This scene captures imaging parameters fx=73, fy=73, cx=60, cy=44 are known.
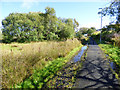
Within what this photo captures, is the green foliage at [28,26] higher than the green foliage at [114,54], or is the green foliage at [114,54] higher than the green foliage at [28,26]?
the green foliage at [28,26]

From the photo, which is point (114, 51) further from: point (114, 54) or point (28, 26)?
point (28, 26)

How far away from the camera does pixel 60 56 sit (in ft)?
22.4

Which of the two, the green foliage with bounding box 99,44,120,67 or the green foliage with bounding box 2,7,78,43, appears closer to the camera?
the green foliage with bounding box 99,44,120,67

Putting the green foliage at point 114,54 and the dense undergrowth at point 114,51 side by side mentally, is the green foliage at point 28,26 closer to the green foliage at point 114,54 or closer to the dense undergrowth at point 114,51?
the dense undergrowth at point 114,51

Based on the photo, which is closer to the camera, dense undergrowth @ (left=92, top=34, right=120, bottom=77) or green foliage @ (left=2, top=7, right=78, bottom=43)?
dense undergrowth @ (left=92, top=34, right=120, bottom=77)

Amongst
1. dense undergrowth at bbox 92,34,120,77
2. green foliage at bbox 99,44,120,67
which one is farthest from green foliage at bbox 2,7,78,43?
green foliage at bbox 99,44,120,67

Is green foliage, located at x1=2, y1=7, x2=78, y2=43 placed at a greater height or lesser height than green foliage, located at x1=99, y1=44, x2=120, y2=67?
greater

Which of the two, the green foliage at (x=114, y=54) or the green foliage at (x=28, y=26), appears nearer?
the green foliage at (x=114, y=54)

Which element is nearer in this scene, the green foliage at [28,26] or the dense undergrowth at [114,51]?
the dense undergrowth at [114,51]

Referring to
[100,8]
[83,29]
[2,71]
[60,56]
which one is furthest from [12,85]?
[83,29]

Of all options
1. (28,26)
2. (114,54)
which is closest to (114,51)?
(114,54)

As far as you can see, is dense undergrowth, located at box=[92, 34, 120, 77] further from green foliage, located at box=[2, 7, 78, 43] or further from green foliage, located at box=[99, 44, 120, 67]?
green foliage, located at box=[2, 7, 78, 43]

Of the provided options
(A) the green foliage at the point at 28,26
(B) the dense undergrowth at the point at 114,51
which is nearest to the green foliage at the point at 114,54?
(B) the dense undergrowth at the point at 114,51

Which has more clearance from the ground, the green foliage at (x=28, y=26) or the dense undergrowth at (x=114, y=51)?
the green foliage at (x=28, y=26)
